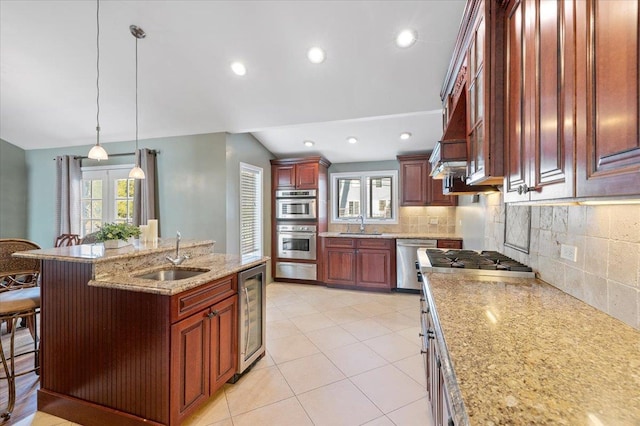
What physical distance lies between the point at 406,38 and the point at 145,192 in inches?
155

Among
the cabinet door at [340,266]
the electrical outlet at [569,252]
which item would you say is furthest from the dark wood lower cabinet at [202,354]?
the cabinet door at [340,266]

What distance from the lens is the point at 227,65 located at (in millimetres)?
2924

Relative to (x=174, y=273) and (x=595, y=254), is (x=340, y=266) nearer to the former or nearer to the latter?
(x=174, y=273)

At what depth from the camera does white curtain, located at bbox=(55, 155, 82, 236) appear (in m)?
4.79

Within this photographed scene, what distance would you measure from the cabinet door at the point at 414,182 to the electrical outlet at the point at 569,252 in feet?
10.7

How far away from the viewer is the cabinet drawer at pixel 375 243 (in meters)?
4.63

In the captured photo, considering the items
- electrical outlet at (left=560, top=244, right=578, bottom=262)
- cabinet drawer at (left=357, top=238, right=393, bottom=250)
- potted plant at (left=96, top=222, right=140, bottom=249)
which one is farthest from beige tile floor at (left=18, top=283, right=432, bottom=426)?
electrical outlet at (left=560, top=244, right=578, bottom=262)

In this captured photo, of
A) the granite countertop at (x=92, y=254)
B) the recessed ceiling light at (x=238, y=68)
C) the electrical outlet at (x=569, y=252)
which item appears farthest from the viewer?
the recessed ceiling light at (x=238, y=68)

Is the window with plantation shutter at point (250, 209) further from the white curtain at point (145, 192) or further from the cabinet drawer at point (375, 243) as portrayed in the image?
the cabinet drawer at point (375, 243)

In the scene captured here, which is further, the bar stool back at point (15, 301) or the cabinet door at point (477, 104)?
the bar stool back at point (15, 301)

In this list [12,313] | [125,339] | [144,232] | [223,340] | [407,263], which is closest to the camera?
[125,339]

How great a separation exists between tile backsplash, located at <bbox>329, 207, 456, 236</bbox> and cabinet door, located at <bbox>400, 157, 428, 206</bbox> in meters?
0.33

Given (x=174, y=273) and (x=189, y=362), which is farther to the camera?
(x=174, y=273)

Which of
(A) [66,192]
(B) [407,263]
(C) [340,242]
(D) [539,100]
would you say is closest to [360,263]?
(C) [340,242]
